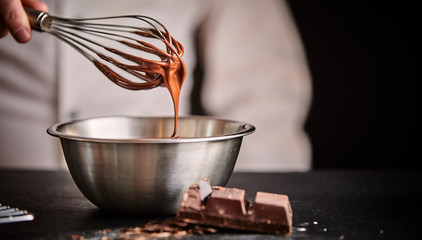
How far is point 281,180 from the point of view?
42.3 inches

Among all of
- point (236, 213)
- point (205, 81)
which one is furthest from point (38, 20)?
point (205, 81)

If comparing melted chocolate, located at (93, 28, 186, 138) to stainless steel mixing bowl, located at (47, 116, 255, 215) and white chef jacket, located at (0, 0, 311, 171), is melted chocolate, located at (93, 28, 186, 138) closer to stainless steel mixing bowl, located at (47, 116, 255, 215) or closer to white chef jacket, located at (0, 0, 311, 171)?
stainless steel mixing bowl, located at (47, 116, 255, 215)

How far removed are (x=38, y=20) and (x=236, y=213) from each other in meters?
0.52

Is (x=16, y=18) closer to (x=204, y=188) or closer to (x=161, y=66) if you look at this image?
(x=161, y=66)

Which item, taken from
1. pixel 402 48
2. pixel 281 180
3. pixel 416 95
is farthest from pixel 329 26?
pixel 281 180

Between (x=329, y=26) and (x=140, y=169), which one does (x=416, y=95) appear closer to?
(x=329, y=26)

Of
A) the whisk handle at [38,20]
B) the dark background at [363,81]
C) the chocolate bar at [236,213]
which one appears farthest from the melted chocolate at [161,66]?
the dark background at [363,81]

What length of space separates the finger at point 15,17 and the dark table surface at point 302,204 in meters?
0.32

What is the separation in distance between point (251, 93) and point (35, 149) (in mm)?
816

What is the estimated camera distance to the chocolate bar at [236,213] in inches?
26.8

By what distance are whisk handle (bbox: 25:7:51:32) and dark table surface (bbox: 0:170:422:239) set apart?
33cm

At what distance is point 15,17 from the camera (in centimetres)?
87

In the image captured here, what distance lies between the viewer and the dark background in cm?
163

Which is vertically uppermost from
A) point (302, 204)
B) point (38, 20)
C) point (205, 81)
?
point (38, 20)
